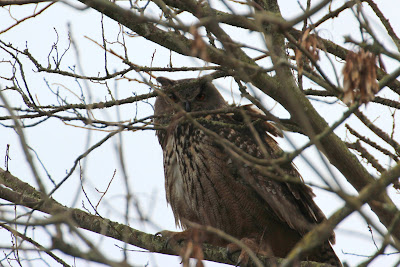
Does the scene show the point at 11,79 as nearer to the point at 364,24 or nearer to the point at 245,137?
the point at 245,137

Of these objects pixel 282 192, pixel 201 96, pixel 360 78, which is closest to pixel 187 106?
pixel 201 96

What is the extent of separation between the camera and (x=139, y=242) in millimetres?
4270

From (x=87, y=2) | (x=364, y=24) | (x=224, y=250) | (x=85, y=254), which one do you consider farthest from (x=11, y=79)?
(x=364, y=24)

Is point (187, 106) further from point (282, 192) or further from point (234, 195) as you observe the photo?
point (282, 192)

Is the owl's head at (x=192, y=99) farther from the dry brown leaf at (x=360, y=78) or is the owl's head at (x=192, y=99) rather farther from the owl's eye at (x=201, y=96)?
the dry brown leaf at (x=360, y=78)

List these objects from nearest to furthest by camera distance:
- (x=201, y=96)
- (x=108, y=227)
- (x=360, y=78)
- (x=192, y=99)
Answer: (x=360, y=78) → (x=108, y=227) → (x=192, y=99) → (x=201, y=96)

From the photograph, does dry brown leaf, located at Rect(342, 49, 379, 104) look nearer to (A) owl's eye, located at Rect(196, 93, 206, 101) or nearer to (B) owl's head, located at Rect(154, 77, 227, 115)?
(B) owl's head, located at Rect(154, 77, 227, 115)

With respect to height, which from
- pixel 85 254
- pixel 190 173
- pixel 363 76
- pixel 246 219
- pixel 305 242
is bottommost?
pixel 305 242

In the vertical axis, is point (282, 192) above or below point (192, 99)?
below

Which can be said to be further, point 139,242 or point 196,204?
point 196,204

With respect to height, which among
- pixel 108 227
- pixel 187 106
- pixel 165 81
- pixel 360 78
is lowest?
pixel 360 78

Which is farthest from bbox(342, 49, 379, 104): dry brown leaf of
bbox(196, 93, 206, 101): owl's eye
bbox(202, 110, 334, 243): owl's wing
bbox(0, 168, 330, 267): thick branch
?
bbox(196, 93, 206, 101): owl's eye

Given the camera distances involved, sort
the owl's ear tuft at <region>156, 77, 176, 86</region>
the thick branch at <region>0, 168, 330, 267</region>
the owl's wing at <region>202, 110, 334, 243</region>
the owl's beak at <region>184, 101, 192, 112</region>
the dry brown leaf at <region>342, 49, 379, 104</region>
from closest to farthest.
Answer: the dry brown leaf at <region>342, 49, 379, 104</region> → the thick branch at <region>0, 168, 330, 267</region> → the owl's wing at <region>202, 110, 334, 243</region> → the owl's beak at <region>184, 101, 192, 112</region> → the owl's ear tuft at <region>156, 77, 176, 86</region>

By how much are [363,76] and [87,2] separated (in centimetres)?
167
